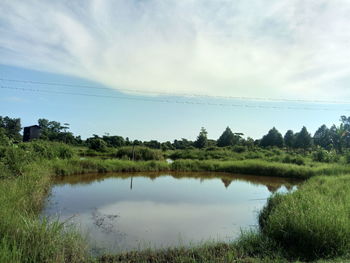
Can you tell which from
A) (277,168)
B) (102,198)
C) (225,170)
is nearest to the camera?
(102,198)

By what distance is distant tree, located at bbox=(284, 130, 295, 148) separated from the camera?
32.7 metres

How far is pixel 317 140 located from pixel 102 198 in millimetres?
33104

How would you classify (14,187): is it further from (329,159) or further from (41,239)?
(329,159)

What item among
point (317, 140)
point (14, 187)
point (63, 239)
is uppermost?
point (317, 140)

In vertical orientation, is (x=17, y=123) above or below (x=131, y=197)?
above

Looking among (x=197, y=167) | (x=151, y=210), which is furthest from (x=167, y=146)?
(x=151, y=210)

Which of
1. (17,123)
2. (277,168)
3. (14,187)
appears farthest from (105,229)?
(17,123)

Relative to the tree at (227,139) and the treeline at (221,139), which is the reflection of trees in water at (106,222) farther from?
the tree at (227,139)

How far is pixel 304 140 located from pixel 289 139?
283 cm

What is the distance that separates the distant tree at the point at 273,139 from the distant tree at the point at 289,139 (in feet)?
3.22

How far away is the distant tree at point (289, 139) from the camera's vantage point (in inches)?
Answer: 1289

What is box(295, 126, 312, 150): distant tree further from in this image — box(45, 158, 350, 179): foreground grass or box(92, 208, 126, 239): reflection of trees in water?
box(92, 208, 126, 239): reflection of trees in water

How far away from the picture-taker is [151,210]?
777cm

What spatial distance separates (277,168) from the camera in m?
16.5
